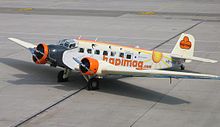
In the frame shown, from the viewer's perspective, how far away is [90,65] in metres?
28.4

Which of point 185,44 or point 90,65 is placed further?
point 185,44

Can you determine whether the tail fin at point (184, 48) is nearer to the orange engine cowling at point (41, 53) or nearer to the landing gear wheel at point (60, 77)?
the landing gear wheel at point (60, 77)

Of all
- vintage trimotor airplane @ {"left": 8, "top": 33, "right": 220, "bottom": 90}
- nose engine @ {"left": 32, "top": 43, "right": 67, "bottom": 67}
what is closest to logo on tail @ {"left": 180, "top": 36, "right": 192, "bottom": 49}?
vintage trimotor airplane @ {"left": 8, "top": 33, "right": 220, "bottom": 90}

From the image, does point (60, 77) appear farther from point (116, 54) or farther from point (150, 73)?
point (150, 73)

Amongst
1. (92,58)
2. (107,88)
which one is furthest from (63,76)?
(107,88)

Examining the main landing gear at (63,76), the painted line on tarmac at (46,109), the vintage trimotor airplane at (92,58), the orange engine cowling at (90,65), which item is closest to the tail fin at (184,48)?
the vintage trimotor airplane at (92,58)

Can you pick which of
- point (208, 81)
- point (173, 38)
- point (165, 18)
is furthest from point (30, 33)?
point (208, 81)

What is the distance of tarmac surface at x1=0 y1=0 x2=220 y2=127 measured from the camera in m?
24.6

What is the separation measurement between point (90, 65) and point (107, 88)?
8.13 feet

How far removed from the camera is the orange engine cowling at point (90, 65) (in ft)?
93.2

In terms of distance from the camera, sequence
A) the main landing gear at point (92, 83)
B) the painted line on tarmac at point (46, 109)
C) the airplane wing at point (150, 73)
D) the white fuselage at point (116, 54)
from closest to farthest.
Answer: the painted line on tarmac at point (46, 109), the airplane wing at point (150, 73), the main landing gear at point (92, 83), the white fuselage at point (116, 54)

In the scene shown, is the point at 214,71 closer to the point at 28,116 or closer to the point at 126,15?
the point at 28,116

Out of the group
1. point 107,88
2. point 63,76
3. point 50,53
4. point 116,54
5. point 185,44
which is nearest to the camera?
point 50,53

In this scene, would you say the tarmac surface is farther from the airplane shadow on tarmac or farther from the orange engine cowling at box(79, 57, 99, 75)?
the orange engine cowling at box(79, 57, 99, 75)
